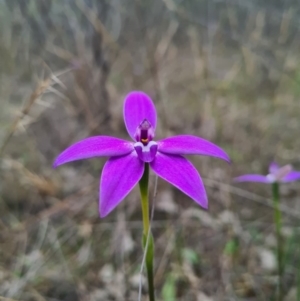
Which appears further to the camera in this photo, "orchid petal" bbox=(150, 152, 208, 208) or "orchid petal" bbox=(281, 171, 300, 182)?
"orchid petal" bbox=(281, 171, 300, 182)

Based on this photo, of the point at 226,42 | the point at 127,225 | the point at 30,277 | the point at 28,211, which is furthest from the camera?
the point at 226,42

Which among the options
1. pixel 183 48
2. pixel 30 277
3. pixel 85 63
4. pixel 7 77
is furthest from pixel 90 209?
pixel 183 48

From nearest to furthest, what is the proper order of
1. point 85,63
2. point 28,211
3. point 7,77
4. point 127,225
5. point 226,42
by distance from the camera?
point 127,225 → point 28,211 → point 85,63 → point 7,77 → point 226,42

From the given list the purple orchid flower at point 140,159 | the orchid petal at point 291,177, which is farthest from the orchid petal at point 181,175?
the orchid petal at point 291,177

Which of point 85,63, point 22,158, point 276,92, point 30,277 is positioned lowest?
point 30,277

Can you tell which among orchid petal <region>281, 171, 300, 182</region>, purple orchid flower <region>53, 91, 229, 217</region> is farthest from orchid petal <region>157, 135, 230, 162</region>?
orchid petal <region>281, 171, 300, 182</region>

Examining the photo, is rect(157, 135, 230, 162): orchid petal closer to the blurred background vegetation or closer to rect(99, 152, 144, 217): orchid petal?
rect(99, 152, 144, 217): orchid petal

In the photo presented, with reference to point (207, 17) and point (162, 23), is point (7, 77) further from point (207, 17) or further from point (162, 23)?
point (207, 17)
